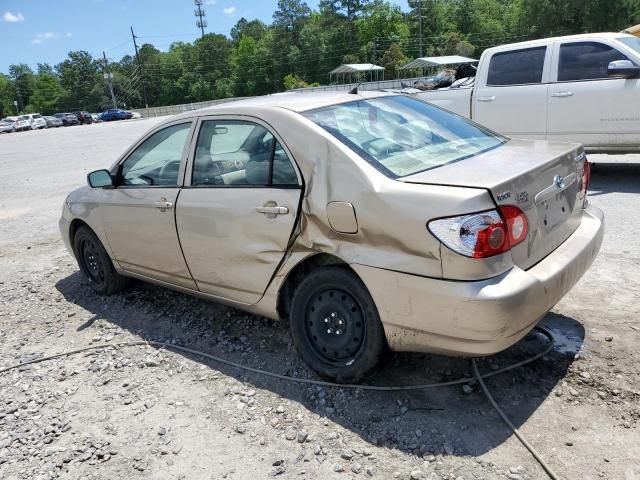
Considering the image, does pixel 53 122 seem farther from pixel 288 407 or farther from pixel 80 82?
pixel 80 82

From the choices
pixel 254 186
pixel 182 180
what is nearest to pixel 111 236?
pixel 182 180

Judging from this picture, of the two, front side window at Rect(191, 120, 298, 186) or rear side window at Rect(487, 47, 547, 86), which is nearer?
front side window at Rect(191, 120, 298, 186)

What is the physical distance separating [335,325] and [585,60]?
6095 millimetres

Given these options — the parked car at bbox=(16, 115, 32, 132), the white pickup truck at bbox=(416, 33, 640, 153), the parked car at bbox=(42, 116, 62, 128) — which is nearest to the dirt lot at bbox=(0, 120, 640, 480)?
the white pickup truck at bbox=(416, 33, 640, 153)

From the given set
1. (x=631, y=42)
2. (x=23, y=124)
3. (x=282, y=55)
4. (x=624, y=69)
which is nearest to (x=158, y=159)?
(x=624, y=69)

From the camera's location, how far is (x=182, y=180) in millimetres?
3955

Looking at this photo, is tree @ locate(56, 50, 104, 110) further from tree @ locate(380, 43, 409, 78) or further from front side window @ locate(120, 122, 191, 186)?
front side window @ locate(120, 122, 191, 186)

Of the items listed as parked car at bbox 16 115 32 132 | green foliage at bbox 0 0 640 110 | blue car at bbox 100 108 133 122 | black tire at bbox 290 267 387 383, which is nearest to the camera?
black tire at bbox 290 267 387 383

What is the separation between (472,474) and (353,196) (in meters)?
1.46

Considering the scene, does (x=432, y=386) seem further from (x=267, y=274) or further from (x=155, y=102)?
(x=155, y=102)

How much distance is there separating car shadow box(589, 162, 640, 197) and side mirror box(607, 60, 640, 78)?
1411 mm

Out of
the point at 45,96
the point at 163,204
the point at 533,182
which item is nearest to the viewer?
the point at 533,182

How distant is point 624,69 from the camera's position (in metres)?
6.94

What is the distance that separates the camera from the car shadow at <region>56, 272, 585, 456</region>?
2.84 m
